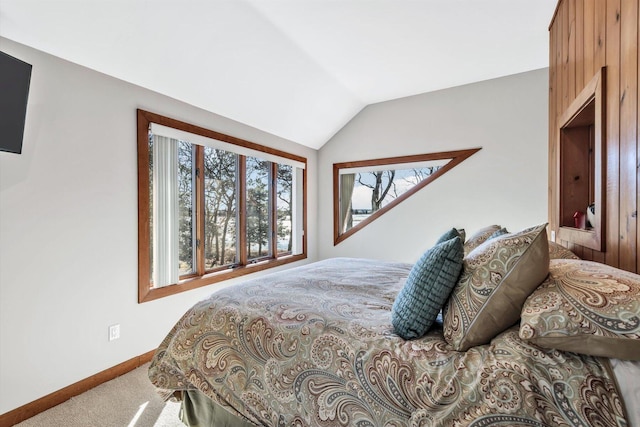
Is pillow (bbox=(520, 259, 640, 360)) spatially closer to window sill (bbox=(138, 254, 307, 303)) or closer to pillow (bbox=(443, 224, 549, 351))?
pillow (bbox=(443, 224, 549, 351))

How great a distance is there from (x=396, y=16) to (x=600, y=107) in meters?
1.60

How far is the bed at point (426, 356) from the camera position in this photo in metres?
0.79

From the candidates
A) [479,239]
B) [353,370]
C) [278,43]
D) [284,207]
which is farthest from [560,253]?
[284,207]

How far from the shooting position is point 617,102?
4.23 ft

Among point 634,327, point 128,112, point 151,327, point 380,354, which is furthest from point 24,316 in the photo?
point 634,327

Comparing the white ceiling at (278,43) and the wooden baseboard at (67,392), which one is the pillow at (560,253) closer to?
the white ceiling at (278,43)

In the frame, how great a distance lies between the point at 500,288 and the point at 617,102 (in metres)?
1.04

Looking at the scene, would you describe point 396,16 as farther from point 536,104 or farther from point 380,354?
point 380,354

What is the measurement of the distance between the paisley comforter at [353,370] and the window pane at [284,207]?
8.20ft

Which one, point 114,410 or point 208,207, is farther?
point 208,207

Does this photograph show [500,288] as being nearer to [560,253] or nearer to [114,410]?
[560,253]

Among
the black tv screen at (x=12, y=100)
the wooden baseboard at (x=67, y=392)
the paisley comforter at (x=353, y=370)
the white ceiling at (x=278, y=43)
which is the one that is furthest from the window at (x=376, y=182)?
the black tv screen at (x=12, y=100)

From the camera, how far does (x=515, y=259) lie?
3.24 ft

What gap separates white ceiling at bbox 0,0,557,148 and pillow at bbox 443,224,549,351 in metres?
2.06
